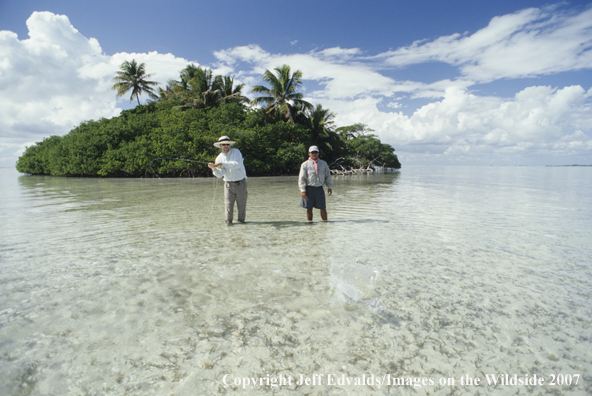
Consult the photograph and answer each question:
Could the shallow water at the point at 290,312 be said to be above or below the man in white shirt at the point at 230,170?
below

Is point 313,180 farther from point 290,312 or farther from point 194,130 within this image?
point 194,130

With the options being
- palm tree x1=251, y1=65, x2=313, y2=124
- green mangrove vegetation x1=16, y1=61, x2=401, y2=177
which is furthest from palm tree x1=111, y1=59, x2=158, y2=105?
palm tree x1=251, y1=65, x2=313, y2=124

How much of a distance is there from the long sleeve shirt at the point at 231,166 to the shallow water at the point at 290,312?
1.42 meters

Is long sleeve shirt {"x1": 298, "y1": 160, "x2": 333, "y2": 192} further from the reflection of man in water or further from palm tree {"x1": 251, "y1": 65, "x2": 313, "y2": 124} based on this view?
palm tree {"x1": 251, "y1": 65, "x2": 313, "y2": 124}

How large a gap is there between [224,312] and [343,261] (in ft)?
7.11

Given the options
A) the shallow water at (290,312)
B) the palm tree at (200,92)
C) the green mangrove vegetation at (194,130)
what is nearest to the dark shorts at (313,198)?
the shallow water at (290,312)

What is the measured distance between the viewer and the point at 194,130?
32.5m

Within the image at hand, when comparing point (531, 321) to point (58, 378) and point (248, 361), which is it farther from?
point (58, 378)

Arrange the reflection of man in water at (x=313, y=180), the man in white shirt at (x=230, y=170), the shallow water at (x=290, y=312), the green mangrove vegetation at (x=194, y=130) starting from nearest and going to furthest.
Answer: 1. the shallow water at (x=290, y=312)
2. the man in white shirt at (x=230, y=170)
3. the reflection of man in water at (x=313, y=180)
4. the green mangrove vegetation at (x=194, y=130)

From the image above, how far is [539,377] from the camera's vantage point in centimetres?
219

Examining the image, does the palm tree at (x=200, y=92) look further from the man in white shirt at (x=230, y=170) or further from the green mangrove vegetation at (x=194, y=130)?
the man in white shirt at (x=230, y=170)

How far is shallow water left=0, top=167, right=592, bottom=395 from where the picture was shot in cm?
222

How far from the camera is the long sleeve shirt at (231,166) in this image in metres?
6.80

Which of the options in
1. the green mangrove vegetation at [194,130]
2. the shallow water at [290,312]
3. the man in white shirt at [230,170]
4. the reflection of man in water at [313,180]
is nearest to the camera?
the shallow water at [290,312]
